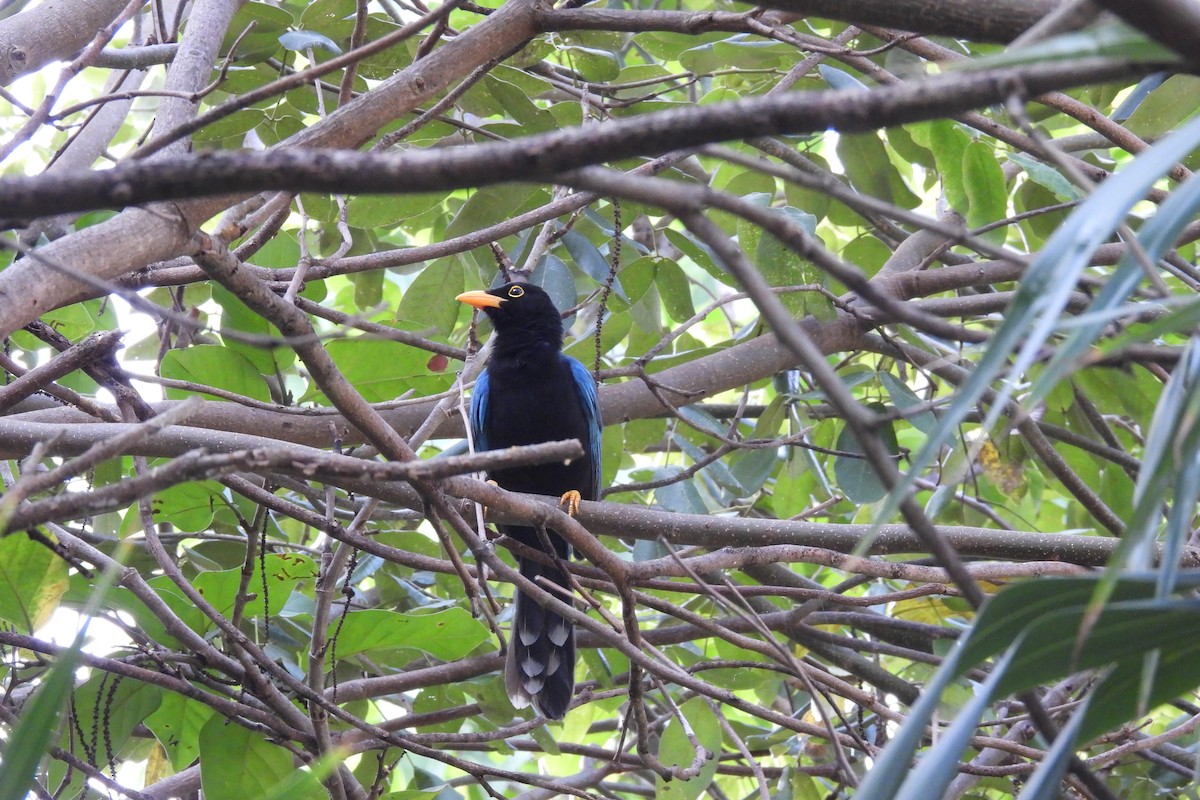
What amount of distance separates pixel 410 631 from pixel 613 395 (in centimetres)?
138

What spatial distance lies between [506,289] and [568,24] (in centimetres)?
247

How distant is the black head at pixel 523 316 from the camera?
18.3ft

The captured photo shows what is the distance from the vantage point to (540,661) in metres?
4.37

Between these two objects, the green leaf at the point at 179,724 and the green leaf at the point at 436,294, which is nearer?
the green leaf at the point at 179,724

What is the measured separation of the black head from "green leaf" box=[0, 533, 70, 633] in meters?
2.70

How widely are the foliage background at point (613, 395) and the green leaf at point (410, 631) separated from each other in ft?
0.06

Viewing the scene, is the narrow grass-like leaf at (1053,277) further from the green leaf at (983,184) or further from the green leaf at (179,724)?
the green leaf at (179,724)

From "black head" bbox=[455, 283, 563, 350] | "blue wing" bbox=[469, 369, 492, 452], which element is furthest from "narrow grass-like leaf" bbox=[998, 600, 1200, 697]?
"blue wing" bbox=[469, 369, 492, 452]

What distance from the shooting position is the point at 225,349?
3820 millimetres

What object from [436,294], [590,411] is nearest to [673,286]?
[590,411]

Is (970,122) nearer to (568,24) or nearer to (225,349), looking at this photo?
(568,24)

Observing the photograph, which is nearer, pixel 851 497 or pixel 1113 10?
pixel 1113 10

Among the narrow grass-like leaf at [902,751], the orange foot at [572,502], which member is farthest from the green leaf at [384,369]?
the narrow grass-like leaf at [902,751]

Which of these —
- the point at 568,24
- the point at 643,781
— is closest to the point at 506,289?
the point at 568,24
